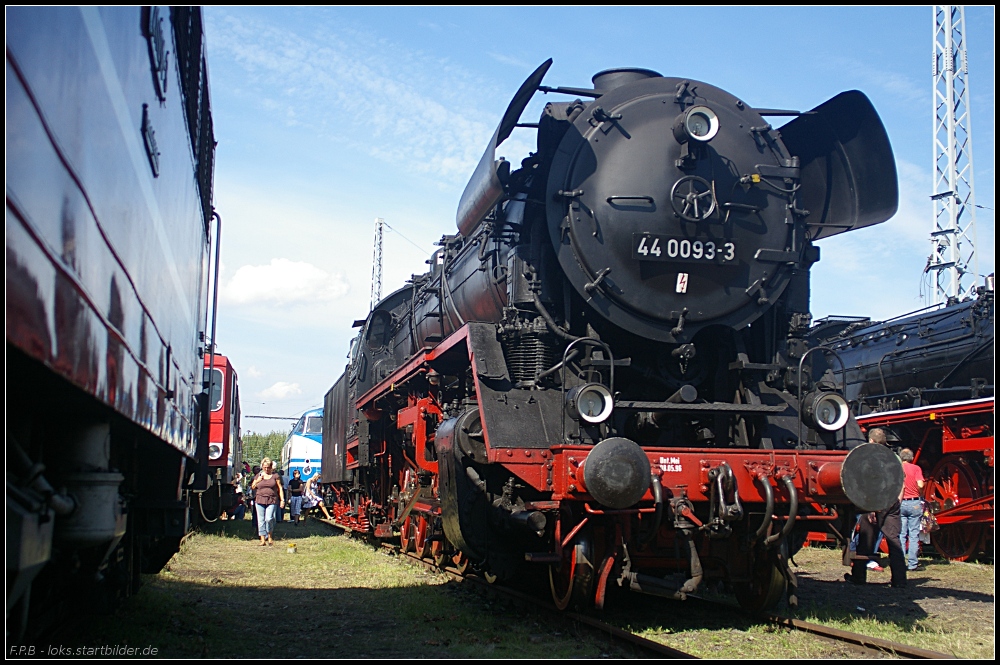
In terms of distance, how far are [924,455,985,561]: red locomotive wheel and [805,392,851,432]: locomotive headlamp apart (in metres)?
6.51

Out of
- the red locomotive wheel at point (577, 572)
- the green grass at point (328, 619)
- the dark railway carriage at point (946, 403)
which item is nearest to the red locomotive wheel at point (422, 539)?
the green grass at point (328, 619)

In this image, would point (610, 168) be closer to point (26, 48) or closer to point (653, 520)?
point (653, 520)

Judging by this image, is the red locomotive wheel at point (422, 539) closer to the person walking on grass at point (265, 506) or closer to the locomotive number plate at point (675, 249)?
the person walking on grass at point (265, 506)

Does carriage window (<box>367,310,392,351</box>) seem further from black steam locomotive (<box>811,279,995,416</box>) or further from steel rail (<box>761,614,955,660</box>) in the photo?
steel rail (<box>761,614,955,660</box>)

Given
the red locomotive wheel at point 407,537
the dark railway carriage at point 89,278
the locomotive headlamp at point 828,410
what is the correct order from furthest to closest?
the red locomotive wheel at point 407,537
the locomotive headlamp at point 828,410
the dark railway carriage at point 89,278

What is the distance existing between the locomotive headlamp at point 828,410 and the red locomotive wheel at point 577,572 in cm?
197

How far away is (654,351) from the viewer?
698 cm

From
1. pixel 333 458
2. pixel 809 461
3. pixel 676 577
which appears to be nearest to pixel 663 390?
pixel 809 461

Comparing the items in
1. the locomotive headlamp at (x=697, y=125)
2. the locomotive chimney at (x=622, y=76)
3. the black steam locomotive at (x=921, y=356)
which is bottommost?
the black steam locomotive at (x=921, y=356)

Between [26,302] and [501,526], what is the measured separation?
5039 millimetres

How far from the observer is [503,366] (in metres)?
6.62

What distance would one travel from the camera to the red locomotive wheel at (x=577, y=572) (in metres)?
5.92

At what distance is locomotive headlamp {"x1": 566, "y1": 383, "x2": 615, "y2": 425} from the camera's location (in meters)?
6.00

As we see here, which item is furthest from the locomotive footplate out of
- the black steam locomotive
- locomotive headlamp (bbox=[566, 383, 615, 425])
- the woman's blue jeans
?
the black steam locomotive
